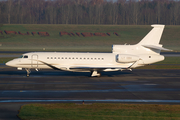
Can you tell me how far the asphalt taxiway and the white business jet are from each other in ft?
4.32

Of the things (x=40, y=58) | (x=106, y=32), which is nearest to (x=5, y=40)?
(x=106, y=32)

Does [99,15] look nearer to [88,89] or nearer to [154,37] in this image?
[154,37]

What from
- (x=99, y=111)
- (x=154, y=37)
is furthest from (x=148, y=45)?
(x=99, y=111)

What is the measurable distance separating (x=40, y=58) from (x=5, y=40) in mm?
68280

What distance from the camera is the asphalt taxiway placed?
19.9 m

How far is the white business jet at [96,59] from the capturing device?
102 ft

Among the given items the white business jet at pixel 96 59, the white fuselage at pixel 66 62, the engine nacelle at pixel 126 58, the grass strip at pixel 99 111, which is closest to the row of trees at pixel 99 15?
the white business jet at pixel 96 59

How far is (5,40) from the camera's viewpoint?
9444 centimetres

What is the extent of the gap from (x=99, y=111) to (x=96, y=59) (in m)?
15.5

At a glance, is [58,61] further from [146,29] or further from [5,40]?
[146,29]

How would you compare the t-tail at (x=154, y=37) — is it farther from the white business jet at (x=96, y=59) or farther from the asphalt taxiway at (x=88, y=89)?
the asphalt taxiway at (x=88, y=89)

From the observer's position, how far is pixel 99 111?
16453 mm

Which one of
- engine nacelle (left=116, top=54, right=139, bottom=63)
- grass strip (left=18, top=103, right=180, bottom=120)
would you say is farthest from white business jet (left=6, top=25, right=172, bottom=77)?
grass strip (left=18, top=103, right=180, bottom=120)

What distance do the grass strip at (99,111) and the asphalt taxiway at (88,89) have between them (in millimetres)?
1440
